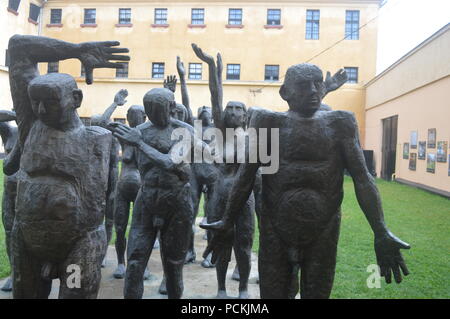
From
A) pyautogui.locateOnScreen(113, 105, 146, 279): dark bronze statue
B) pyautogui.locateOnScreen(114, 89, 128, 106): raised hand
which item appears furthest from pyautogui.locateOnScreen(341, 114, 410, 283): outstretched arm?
pyautogui.locateOnScreen(114, 89, 128, 106): raised hand

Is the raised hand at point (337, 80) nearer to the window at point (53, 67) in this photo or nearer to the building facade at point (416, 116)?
the building facade at point (416, 116)

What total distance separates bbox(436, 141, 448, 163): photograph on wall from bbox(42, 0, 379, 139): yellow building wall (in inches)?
405

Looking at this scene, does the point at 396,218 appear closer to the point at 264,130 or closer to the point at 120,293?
the point at 120,293

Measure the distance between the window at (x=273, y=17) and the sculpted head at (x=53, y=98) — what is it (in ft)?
80.5

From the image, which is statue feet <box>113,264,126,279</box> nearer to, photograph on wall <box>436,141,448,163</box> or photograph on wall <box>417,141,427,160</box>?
photograph on wall <box>436,141,448,163</box>

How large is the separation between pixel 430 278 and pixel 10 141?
624 centimetres

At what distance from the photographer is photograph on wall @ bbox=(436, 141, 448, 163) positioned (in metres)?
14.9

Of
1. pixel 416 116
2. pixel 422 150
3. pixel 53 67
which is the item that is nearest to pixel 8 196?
pixel 422 150

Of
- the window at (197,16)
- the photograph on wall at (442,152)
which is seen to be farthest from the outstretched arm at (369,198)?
the window at (197,16)

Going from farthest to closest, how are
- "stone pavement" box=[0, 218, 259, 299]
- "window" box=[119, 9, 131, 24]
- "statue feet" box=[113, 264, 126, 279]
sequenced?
"window" box=[119, 9, 131, 24]
"statue feet" box=[113, 264, 126, 279]
"stone pavement" box=[0, 218, 259, 299]

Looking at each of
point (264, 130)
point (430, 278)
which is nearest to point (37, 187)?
point (264, 130)

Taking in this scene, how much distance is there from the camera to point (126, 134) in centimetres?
377

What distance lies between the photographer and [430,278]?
6.23 m

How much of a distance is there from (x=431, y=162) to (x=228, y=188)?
1395cm
